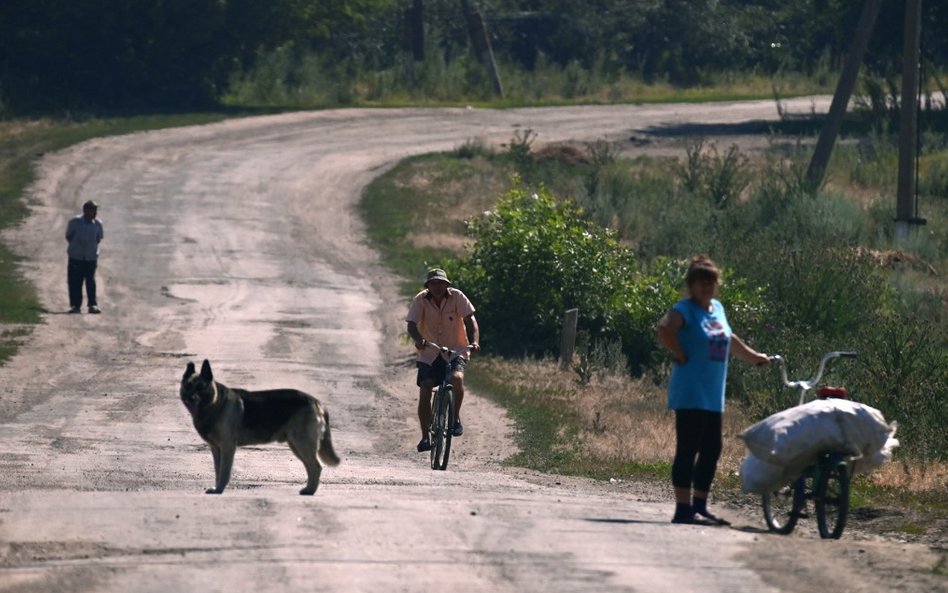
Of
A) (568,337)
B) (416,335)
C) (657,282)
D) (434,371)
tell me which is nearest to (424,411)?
(434,371)

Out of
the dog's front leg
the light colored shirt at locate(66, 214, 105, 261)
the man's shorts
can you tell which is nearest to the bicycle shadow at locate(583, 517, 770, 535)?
the dog's front leg

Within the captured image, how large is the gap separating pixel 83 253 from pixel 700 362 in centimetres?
1868

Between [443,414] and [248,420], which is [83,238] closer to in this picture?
[443,414]

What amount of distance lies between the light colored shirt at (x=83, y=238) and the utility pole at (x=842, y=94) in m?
16.3

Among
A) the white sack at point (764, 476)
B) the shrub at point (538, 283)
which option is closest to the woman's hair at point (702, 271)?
the white sack at point (764, 476)

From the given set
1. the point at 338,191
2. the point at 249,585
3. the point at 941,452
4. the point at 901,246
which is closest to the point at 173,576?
the point at 249,585

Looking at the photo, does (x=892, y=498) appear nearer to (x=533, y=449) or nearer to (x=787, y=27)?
(x=533, y=449)

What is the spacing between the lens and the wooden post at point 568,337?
78.7 feet

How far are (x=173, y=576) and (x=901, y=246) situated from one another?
27663mm

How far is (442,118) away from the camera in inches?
2040

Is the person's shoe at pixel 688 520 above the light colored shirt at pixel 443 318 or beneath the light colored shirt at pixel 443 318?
beneath

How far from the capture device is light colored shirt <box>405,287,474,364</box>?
15.1 metres

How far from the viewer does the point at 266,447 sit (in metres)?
17.8

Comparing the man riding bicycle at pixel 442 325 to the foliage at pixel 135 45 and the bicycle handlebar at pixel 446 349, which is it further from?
the foliage at pixel 135 45
